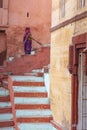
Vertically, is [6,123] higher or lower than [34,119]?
lower

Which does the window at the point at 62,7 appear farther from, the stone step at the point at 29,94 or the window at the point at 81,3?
the stone step at the point at 29,94

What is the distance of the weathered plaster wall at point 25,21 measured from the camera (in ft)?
59.2

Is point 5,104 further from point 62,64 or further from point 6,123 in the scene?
point 62,64

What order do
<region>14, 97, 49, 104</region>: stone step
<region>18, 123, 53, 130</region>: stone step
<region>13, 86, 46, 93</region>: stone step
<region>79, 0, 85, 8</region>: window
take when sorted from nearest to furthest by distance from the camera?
1. <region>79, 0, 85, 8</region>: window
2. <region>18, 123, 53, 130</region>: stone step
3. <region>14, 97, 49, 104</region>: stone step
4. <region>13, 86, 46, 93</region>: stone step

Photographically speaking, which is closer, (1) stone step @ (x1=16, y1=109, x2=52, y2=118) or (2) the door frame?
(2) the door frame

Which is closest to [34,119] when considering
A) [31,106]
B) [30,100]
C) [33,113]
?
[33,113]

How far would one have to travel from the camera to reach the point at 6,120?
10.6 meters

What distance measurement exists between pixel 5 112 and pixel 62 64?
8.97 ft

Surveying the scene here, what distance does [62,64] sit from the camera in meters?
9.48

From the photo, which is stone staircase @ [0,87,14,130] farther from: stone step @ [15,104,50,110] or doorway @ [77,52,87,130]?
doorway @ [77,52,87,130]

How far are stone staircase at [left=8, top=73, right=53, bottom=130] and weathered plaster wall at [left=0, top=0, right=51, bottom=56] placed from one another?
663 centimetres

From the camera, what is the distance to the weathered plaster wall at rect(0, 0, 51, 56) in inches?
711

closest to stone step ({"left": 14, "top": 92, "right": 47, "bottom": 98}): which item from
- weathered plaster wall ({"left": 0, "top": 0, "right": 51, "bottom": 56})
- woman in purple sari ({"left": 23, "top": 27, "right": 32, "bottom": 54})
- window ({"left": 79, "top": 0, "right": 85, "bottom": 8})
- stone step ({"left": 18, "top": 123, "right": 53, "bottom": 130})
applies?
stone step ({"left": 18, "top": 123, "right": 53, "bottom": 130})

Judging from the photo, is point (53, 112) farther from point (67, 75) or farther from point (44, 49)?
point (44, 49)
